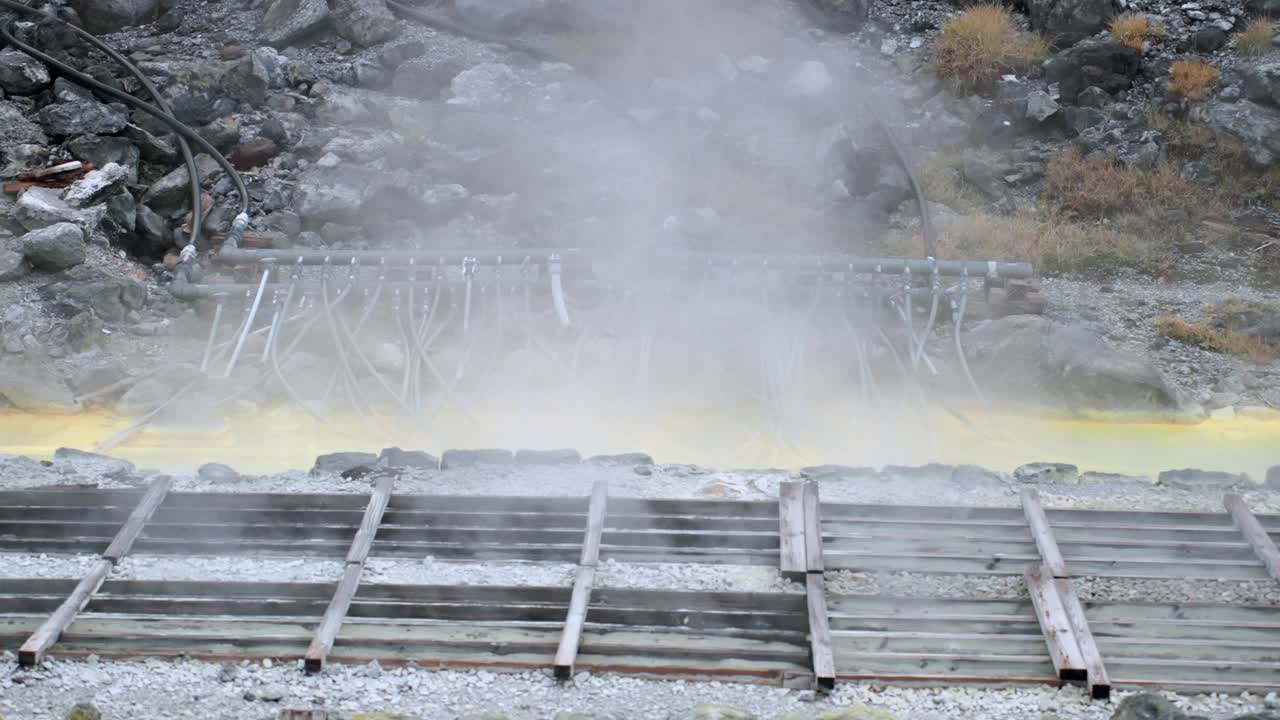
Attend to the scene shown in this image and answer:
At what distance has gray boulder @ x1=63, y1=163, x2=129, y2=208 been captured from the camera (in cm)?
790

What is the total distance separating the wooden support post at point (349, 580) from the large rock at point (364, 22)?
18.0 feet

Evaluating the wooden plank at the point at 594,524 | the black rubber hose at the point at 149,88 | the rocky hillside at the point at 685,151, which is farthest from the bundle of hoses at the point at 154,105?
the wooden plank at the point at 594,524

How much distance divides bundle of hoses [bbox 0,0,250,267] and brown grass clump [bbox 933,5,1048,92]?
5.03m

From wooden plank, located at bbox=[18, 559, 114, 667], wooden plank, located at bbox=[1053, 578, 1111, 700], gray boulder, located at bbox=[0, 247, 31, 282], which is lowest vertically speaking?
gray boulder, located at bbox=[0, 247, 31, 282]

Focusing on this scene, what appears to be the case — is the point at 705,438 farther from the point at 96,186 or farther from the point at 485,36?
the point at 485,36

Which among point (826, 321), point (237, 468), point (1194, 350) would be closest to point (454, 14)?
point (826, 321)

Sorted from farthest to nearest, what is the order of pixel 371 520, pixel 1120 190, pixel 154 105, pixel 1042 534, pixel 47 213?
pixel 154 105 → pixel 1120 190 → pixel 47 213 → pixel 371 520 → pixel 1042 534

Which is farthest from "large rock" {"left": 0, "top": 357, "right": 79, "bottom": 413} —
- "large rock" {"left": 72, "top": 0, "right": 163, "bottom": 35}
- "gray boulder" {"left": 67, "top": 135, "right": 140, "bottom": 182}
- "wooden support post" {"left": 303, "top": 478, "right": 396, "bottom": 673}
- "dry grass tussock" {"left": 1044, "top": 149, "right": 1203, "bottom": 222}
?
"dry grass tussock" {"left": 1044, "top": 149, "right": 1203, "bottom": 222}

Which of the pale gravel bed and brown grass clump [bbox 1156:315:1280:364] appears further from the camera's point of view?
brown grass clump [bbox 1156:315:1280:364]

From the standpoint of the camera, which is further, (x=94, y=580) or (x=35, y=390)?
(x=35, y=390)

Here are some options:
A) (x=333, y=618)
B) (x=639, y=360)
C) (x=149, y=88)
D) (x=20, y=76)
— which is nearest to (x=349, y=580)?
(x=333, y=618)

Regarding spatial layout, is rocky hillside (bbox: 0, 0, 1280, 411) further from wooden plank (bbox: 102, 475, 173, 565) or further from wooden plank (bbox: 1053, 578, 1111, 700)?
wooden plank (bbox: 1053, 578, 1111, 700)

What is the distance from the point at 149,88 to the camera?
8.77 meters

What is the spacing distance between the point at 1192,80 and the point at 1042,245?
198 cm
